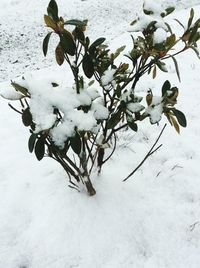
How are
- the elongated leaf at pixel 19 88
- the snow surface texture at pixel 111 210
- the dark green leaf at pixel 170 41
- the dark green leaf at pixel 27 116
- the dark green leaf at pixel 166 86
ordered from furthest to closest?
1. the snow surface texture at pixel 111 210
2. the dark green leaf at pixel 166 86
3. the dark green leaf at pixel 170 41
4. the dark green leaf at pixel 27 116
5. the elongated leaf at pixel 19 88

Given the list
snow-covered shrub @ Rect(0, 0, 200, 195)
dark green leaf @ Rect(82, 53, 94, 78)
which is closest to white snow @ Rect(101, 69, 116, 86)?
snow-covered shrub @ Rect(0, 0, 200, 195)

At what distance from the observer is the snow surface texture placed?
204 cm

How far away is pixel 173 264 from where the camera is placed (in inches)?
79.0

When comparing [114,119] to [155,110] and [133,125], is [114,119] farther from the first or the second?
[155,110]

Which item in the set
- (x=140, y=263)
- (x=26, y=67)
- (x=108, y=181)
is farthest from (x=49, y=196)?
(x=26, y=67)

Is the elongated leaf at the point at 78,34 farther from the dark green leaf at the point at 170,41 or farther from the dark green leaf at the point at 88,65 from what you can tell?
the dark green leaf at the point at 170,41

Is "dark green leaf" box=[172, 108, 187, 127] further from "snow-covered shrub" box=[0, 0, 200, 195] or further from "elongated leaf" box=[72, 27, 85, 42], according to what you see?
"elongated leaf" box=[72, 27, 85, 42]

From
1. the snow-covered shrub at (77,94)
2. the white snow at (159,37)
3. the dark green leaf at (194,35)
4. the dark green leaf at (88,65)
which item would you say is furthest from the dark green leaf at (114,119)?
the dark green leaf at (194,35)

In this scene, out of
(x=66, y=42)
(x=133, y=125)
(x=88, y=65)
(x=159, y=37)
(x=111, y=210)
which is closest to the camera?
(x=66, y=42)

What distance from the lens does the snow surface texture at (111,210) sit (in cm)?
204

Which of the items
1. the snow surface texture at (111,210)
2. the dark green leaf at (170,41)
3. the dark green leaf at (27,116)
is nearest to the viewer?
the dark green leaf at (27,116)

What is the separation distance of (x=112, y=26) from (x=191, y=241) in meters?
8.79

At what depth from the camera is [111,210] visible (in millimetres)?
2289

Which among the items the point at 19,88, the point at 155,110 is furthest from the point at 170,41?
the point at 19,88
